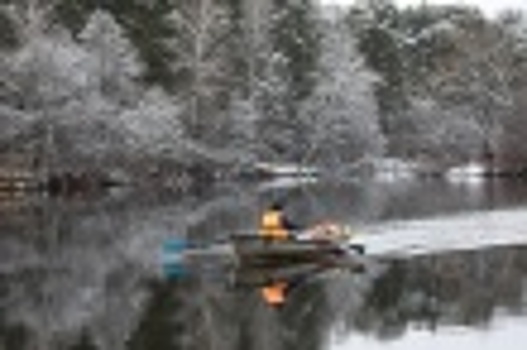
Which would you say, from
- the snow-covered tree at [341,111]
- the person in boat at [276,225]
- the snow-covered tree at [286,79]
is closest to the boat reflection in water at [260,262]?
the person in boat at [276,225]

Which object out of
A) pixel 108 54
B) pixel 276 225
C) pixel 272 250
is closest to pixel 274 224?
pixel 276 225

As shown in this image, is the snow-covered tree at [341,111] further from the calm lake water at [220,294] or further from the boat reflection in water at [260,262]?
the boat reflection in water at [260,262]

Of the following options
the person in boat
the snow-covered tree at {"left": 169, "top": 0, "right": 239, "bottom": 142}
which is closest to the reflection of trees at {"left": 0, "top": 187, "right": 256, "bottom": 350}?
the person in boat

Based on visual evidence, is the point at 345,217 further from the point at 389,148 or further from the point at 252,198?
the point at 389,148

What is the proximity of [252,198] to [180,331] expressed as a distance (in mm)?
32979

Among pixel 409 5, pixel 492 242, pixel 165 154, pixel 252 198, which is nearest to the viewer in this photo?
pixel 492 242

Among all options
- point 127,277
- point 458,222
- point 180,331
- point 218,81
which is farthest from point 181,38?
point 180,331

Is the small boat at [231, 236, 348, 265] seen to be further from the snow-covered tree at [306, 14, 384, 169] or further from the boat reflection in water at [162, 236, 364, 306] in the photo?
the snow-covered tree at [306, 14, 384, 169]

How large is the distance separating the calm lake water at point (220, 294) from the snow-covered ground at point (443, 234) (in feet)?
0.94

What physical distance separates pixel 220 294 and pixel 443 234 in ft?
45.5

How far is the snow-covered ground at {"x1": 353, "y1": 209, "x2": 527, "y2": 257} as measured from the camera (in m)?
34.2

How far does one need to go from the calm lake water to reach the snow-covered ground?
29 centimetres

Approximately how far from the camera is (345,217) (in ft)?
146

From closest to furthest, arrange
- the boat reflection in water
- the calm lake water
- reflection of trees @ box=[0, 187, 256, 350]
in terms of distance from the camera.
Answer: the calm lake water
reflection of trees @ box=[0, 187, 256, 350]
the boat reflection in water
